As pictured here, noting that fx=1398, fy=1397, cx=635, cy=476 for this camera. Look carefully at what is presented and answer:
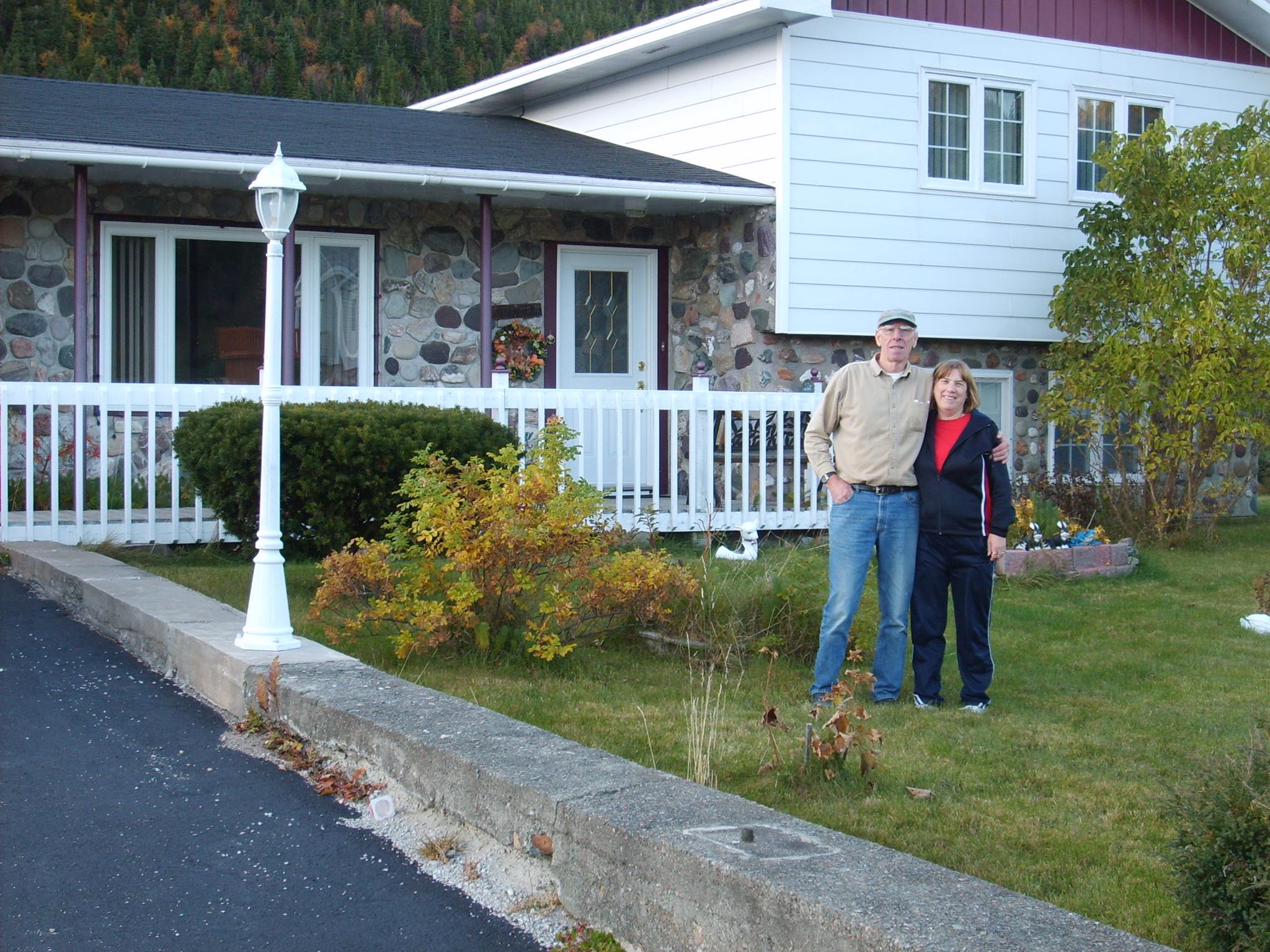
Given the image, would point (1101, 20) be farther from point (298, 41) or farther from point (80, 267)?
point (298, 41)

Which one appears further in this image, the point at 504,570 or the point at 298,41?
the point at 298,41

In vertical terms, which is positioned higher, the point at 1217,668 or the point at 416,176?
the point at 416,176

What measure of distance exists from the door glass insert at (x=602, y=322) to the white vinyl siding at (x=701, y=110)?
1423 millimetres

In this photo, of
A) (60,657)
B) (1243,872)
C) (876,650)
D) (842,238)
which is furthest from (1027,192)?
(1243,872)

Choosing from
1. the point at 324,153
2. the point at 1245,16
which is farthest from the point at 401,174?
the point at 1245,16

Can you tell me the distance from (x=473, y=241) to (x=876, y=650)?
7870 mm

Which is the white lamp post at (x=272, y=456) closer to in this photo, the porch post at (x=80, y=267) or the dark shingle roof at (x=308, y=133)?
the dark shingle roof at (x=308, y=133)

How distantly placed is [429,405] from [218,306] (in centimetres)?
330

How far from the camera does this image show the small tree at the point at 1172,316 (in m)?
11.5

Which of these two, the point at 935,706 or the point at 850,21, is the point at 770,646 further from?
the point at 850,21

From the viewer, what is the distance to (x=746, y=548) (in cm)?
1016

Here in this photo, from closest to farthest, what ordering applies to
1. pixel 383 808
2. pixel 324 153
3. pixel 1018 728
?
pixel 383 808 < pixel 1018 728 < pixel 324 153

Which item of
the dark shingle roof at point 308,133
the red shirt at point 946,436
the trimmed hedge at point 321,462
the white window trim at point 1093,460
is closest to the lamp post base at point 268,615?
the trimmed hedge at point 321,462

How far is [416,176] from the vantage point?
440 inches
